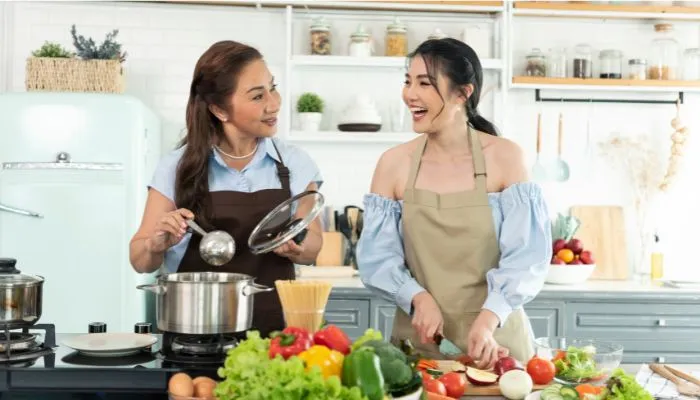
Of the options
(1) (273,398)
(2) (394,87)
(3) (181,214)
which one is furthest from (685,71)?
(1) (273,398)

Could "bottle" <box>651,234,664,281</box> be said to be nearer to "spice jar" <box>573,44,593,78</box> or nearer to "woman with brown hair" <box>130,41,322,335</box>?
"spice jar" <box>573,44,593,78</box>

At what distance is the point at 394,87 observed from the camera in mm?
5348

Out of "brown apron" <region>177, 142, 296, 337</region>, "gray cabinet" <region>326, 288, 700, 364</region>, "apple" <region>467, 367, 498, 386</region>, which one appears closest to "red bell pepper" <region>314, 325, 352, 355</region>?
"apple" <region>467, 367, 498, 386</region>

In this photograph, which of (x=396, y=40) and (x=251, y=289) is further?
(x=396, y=40)

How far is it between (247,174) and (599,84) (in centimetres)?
301

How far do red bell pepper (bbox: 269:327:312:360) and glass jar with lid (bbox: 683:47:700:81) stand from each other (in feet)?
14.0

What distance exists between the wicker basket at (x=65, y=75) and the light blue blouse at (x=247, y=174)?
196cm

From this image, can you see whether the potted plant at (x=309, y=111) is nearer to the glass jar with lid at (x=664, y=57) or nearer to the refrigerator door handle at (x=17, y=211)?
the refrigerator door handle at (x=17, y=211)

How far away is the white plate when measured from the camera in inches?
85.0

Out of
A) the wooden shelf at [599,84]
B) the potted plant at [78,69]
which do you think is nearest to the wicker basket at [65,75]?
the potted plant at [78,69]

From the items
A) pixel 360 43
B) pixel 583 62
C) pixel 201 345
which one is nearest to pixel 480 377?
pixel 201 345

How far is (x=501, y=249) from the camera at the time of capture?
265 centimetres

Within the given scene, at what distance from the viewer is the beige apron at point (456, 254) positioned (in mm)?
2666

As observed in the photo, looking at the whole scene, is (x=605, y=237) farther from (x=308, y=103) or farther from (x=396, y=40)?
(x=308, y=103)
